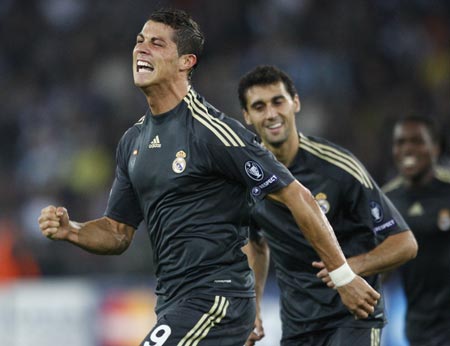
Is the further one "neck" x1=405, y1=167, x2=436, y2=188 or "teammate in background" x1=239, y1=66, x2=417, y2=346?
"neck" x1=405, y1=167, x2=436, y2=188

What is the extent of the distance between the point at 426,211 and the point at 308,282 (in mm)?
1831

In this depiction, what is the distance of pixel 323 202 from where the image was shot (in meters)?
6.35

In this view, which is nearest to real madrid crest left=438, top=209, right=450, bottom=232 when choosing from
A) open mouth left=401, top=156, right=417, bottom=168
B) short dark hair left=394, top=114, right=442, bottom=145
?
open mouth left=401, top=156, right=417, bottom=168

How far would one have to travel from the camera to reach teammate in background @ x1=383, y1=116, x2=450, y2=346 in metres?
7.70

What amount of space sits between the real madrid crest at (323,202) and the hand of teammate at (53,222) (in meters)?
1.57

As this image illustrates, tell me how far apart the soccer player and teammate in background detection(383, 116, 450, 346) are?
2550 millimetres

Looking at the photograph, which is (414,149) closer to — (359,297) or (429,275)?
(429,275)

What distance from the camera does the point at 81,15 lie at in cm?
1788

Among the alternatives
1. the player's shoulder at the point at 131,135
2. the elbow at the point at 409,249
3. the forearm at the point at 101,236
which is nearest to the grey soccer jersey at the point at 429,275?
the elbow at the point at 409,249

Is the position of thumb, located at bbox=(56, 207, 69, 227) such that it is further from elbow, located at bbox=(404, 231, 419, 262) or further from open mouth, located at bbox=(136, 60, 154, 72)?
elbow, located at bbox=(404, 231, 419, 262)

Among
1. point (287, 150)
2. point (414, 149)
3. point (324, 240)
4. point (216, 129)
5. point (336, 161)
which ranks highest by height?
point (414, 149)

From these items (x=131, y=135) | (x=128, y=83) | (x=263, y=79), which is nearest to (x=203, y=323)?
(x=131, y=135)

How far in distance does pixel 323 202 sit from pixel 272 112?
2.29ft

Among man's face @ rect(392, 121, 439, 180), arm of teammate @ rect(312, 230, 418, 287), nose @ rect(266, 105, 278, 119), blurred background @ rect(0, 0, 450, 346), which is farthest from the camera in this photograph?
blurred background @ rect(0, 0, 450, 346)
